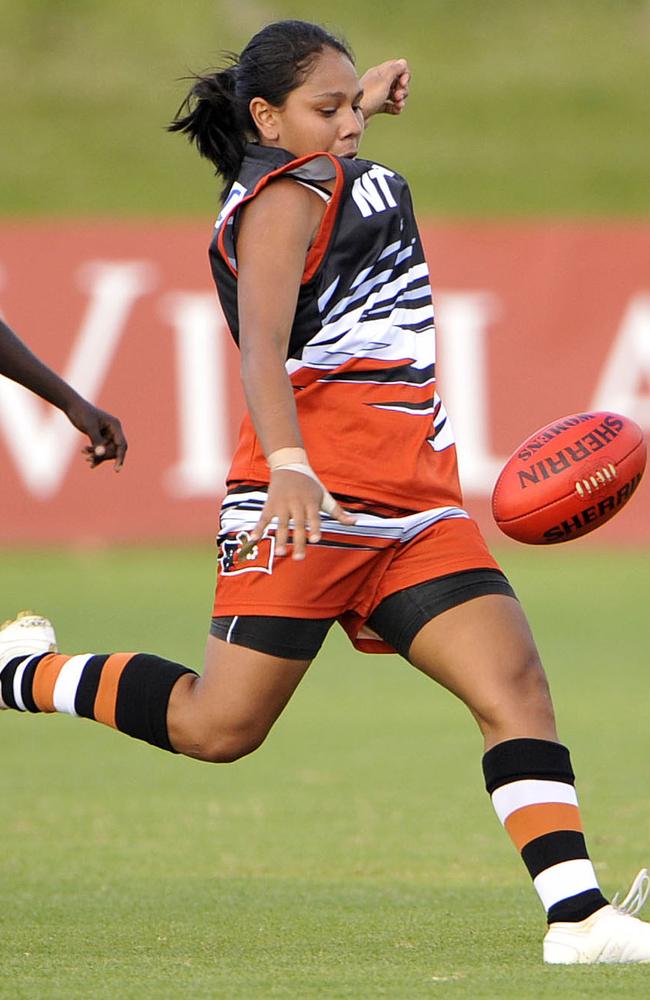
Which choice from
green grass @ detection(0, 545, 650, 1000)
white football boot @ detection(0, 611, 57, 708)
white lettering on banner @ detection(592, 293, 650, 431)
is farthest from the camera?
white lettering on banner @ detection(592, 293, 650, 431)

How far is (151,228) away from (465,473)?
11.1 feet

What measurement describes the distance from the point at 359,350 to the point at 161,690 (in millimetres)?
974

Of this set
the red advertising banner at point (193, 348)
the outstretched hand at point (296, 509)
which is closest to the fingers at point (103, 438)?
the outstretched hand at point (296, 509)

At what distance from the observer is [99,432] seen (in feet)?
17.3

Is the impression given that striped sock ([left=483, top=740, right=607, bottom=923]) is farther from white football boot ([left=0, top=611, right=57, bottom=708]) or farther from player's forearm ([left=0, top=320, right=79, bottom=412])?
player's forearm ([left=0, top=320, right=79, bottom=412])

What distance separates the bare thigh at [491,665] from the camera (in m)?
4.21

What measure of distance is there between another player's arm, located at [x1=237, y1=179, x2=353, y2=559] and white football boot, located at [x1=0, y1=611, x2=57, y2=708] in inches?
36.9

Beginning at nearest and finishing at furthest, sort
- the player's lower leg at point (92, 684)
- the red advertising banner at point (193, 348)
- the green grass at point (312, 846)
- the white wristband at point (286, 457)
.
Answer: the white wristband at point (286, 457), the green grass at point (312, 846), the player's lower leg at point (92, 684), the red advertising banner at point (193, 348)

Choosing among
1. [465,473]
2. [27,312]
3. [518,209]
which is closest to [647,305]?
[465,473]

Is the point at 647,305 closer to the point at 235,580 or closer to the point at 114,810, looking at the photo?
the point at 114,810

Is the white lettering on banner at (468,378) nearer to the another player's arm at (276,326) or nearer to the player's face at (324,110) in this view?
the player's face at (324,110)

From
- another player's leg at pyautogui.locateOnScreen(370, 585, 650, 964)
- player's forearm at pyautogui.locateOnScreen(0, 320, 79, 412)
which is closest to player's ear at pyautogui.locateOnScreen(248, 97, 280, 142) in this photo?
player's forearm at pyautogui.locateOnScreen(0, 320, 79, 412)

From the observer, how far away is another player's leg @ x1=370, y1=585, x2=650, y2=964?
409 cm

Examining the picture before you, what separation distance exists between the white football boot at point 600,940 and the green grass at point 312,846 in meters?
0.07
